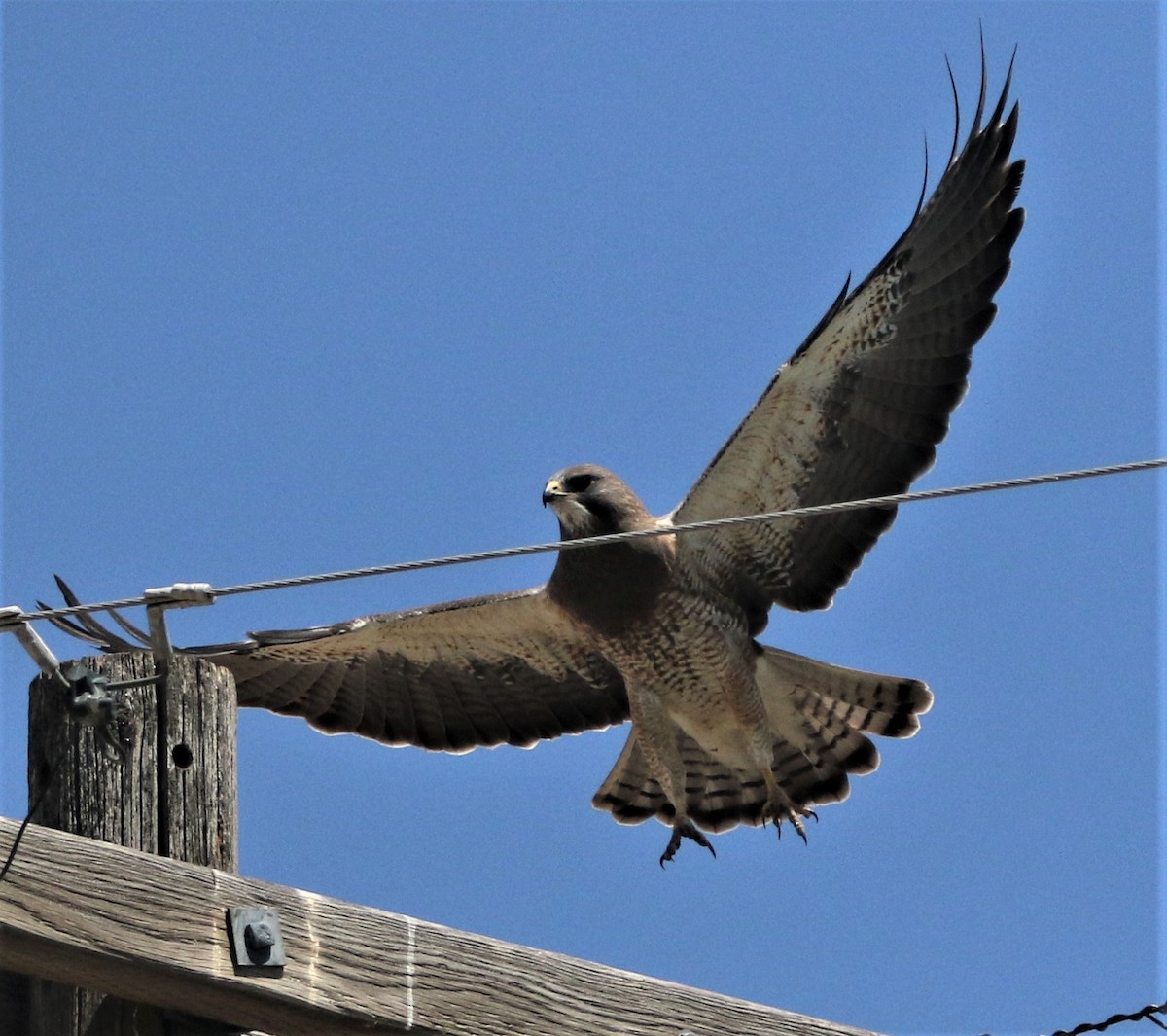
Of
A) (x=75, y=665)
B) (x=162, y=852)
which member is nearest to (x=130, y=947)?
(x=162, y=852)

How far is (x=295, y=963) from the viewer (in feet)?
12.6

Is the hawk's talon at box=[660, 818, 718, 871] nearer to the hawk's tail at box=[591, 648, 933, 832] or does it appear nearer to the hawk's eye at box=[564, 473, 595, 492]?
the hawk's tail at box=[591, 648, 933, 832]

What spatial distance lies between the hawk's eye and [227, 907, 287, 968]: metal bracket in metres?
5.05

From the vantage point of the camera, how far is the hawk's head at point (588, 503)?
28.6 ft

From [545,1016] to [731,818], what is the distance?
521 centimetres

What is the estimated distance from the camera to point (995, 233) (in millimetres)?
8453

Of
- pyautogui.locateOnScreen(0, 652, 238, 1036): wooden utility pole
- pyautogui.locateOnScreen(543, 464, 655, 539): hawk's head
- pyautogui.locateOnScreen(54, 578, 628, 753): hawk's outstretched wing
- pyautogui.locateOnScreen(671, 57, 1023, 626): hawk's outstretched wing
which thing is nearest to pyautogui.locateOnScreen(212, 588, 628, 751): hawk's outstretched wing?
pyautogui.locateOnScreen(54, 578, 628, 753): hawk's outstretched wing

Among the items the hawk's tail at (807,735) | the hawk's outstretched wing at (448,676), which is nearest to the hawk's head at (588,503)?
the hawk's outstretched wing at (448,676)

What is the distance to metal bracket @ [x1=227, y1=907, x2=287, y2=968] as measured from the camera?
148 inches

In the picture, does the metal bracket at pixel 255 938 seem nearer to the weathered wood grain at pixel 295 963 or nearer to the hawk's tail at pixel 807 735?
the weathered wood grain at pixel 295 963

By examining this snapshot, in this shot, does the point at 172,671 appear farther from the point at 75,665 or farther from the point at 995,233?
the point at 995,233

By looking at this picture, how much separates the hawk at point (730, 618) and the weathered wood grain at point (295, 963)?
4198 millimetres

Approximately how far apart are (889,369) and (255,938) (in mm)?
5450

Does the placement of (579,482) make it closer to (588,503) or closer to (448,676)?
(588,503)
